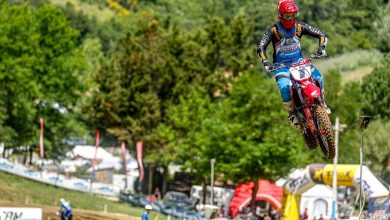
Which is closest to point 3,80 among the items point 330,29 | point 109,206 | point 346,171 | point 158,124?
point 158,124

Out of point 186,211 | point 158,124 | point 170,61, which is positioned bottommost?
point 186,211

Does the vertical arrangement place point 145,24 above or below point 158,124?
above

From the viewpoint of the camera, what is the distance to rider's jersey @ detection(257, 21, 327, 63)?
72.9ft

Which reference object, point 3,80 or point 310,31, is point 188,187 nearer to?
point 3,80

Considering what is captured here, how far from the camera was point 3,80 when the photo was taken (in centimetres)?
7819

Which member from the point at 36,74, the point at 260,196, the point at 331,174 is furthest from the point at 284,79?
the point at 36,74

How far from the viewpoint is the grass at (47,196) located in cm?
5650

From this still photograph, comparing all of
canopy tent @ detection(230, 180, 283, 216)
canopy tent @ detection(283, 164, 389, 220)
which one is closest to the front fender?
canopy tent @ detection(283, 164, 389, 220)

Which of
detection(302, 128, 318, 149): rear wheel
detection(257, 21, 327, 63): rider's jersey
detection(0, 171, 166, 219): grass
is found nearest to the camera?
detection(257, 21, 327, 63): rider's jersey

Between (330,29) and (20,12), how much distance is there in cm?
12212

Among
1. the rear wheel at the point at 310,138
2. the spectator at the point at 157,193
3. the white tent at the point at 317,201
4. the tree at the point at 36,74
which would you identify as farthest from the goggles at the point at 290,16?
the spectator at the point at 157,193

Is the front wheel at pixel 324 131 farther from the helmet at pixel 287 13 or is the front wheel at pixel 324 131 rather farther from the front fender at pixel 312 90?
the helmet at pixel 287 13

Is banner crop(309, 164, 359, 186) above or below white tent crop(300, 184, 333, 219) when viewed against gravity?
above

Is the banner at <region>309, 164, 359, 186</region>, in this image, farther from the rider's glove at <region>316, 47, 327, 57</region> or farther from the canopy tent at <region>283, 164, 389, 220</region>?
the rider's glove at <region>316, 47, 327, 57</region>
